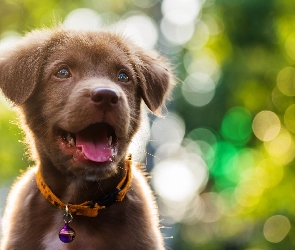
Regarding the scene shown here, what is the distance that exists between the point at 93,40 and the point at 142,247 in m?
1.73

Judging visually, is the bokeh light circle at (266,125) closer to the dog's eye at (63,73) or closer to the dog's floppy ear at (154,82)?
the dog's floppy ear at (154,82)

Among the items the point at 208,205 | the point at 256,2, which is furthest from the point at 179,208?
the point at 256,2

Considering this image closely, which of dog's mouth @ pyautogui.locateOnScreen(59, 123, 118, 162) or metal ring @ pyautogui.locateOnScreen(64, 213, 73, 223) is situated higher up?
dog's mouth @ pyautogui.locateOnScreen(59, 123, 118, 162)

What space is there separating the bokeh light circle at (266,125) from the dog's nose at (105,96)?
13017 millimetres

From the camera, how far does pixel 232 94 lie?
55.7 ft

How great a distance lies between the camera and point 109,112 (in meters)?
4.80

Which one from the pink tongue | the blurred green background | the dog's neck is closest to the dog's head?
the pink tongue

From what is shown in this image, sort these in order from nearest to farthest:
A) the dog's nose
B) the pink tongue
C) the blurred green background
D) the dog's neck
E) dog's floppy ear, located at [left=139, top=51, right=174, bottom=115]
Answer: the dog's nose
the pink tongue
the dog's neck
dog's floppy ear, located at [left=139, top=51, right=174, bottom=115]
the blurred green background

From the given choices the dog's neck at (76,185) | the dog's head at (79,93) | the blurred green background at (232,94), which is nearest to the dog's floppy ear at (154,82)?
the dog's head at (79,93)

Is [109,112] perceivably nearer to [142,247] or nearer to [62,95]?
[62,95]

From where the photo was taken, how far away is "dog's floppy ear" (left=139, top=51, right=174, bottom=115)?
5582 mm

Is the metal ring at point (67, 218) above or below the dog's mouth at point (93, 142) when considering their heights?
below

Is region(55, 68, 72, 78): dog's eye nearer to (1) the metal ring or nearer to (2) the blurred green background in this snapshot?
(1) the metal ring

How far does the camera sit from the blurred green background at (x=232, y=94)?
54.9ft
